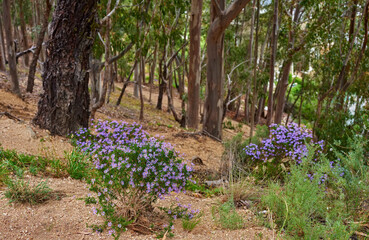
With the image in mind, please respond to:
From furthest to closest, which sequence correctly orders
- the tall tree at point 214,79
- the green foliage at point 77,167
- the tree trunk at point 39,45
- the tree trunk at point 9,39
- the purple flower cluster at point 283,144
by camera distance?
the tree trunk at point 39,45 < the tall tree at point 214,79 < the tree trunk at point 9,39 < the purple flower cluster at point 283,144 < the green foliage at point 77,167

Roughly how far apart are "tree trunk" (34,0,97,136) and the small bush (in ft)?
7.18

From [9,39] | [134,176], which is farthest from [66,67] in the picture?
[9,39]

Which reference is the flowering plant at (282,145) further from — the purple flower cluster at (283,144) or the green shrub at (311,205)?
the green shrub at (311,205)

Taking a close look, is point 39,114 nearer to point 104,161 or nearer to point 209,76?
point 104,161

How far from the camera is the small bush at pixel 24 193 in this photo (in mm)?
3447

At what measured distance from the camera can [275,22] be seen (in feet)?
27.2

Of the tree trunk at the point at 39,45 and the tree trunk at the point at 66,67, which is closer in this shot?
the tree trunk at the point at 66,67

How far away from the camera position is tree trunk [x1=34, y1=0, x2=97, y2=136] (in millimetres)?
5520

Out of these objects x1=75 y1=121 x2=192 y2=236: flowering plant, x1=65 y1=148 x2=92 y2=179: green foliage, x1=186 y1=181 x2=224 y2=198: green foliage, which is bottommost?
x1=186 y1=181 x2=224 y2=198: green foliage

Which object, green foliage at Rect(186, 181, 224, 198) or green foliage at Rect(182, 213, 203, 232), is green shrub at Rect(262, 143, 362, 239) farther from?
green foliage at Rect(186, 181, 224, 198)

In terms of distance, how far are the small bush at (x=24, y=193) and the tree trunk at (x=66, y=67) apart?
2.19 meters

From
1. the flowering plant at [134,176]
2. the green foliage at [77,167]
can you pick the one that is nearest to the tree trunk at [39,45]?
the green foliage at [77,167]

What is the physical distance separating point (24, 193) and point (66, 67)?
258 centimetres

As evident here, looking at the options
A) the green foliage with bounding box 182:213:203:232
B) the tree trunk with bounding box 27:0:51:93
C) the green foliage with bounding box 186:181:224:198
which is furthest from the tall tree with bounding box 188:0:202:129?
the green foliage with bounding box 182:213:203:232
